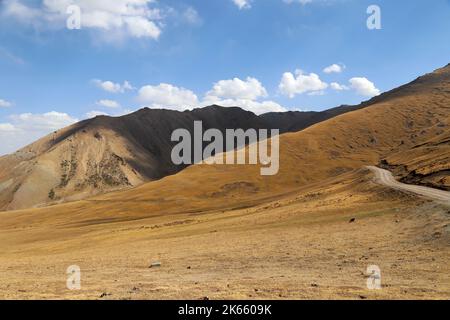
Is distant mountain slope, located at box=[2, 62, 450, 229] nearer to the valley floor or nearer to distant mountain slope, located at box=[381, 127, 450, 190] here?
distant mountain slope, located at box=[381, 127, 450, 190]

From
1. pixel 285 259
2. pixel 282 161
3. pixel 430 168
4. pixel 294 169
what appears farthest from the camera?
pixel 282 161

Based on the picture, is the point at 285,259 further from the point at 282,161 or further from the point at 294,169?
the point at 282,161

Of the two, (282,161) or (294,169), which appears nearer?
(294,169)

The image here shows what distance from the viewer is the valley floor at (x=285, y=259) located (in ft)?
44.4

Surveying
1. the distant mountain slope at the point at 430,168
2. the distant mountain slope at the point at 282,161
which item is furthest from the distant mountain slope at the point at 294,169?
the distant mountain slope at the point at 430,168

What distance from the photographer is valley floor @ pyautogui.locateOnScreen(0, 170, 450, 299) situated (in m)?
13.5

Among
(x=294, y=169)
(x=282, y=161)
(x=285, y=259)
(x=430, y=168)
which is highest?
(x=282, y=161)

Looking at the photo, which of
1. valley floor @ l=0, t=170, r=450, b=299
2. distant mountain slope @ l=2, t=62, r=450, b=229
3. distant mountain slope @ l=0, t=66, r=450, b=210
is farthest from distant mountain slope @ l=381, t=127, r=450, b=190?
distant mountain slope @ l=2, t=62, r=450, b=229

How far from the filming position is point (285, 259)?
21672mm

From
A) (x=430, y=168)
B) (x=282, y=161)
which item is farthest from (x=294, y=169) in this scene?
(x=430, y=168)

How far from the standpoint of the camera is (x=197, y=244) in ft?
99.2

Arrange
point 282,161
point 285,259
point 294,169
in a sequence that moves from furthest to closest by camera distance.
A: point 282,161 → point 294,169 → point 285,259
